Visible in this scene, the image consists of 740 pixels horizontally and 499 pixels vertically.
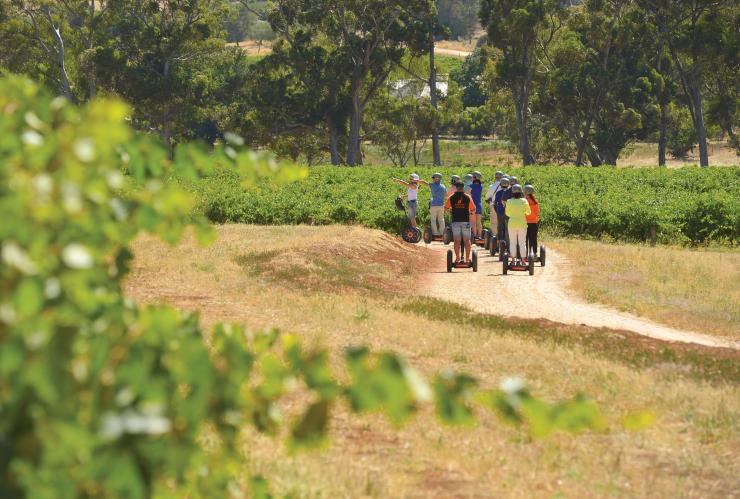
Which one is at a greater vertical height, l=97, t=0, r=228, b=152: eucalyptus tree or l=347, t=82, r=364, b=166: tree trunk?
l=97, t=0, r=228, b=152: eucalyptus tree

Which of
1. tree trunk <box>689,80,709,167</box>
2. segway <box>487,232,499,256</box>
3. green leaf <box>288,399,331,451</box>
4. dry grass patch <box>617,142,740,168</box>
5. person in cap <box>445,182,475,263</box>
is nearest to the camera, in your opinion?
green leaf <box>288,399,331,451</box>

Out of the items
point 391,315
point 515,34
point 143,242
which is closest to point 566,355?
point 391,315

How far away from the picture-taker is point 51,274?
2.56 meters

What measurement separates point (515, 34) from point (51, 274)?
75.3m

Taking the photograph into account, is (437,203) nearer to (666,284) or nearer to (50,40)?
(666,284)

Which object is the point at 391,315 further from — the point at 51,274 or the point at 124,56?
the point at 124,56

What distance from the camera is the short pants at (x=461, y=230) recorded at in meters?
23.5

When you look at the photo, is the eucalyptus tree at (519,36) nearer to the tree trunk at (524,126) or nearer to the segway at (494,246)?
the tree trunk at (524,126)

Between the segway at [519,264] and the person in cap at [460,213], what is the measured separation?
38.0 inches

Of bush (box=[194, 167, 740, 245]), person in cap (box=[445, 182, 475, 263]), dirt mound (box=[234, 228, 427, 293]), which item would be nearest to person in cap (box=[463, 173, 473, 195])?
person in cap (box=[445, 182, 475, 263])

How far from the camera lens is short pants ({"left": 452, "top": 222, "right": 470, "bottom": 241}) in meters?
23.5

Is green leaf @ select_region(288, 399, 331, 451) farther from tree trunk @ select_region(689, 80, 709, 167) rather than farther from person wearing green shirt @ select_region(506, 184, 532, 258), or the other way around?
tree trunk @ select_region(689, 80, 709, 167)

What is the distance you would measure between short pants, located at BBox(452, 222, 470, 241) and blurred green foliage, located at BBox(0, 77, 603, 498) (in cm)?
2027

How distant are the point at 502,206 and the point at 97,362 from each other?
80.9 ft
